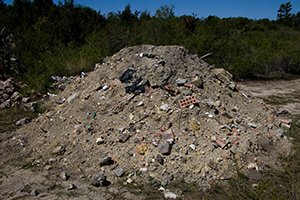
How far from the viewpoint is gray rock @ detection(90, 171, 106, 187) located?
8.77 feet

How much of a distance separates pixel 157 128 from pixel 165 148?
475mm

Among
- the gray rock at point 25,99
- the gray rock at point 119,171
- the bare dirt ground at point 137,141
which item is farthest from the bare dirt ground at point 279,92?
the gray rock at point 25,99

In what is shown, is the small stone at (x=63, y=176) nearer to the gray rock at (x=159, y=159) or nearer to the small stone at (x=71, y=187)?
the small stone at (x=71, y=187)

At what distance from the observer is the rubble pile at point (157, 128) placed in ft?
9.83

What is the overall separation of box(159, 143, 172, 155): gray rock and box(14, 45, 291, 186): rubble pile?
16 mm

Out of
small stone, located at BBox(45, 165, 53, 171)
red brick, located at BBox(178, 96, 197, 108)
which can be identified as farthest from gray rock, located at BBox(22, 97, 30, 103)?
red brick, located at BBox(178, 96, 197, 108)

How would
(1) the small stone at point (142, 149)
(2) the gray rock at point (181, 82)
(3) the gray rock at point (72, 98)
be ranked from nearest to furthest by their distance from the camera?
1. (1) the small stone at point (142, 149)
2. (2) the gray rock at point (181, 82)
3. (3) the gray rock at point (72, 98)

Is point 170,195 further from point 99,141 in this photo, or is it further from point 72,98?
point 72,98

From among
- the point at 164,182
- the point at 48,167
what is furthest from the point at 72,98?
the point at 164,182

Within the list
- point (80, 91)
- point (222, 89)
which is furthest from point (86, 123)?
point (222, 89)

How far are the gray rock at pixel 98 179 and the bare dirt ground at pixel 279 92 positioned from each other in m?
5.23

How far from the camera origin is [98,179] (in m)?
2.68

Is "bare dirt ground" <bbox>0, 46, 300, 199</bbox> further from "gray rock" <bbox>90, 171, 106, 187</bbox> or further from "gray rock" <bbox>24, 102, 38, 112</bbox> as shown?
"gray rock" <bbox>24, 102, 38, 112</bbox>

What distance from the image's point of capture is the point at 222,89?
4707mm
